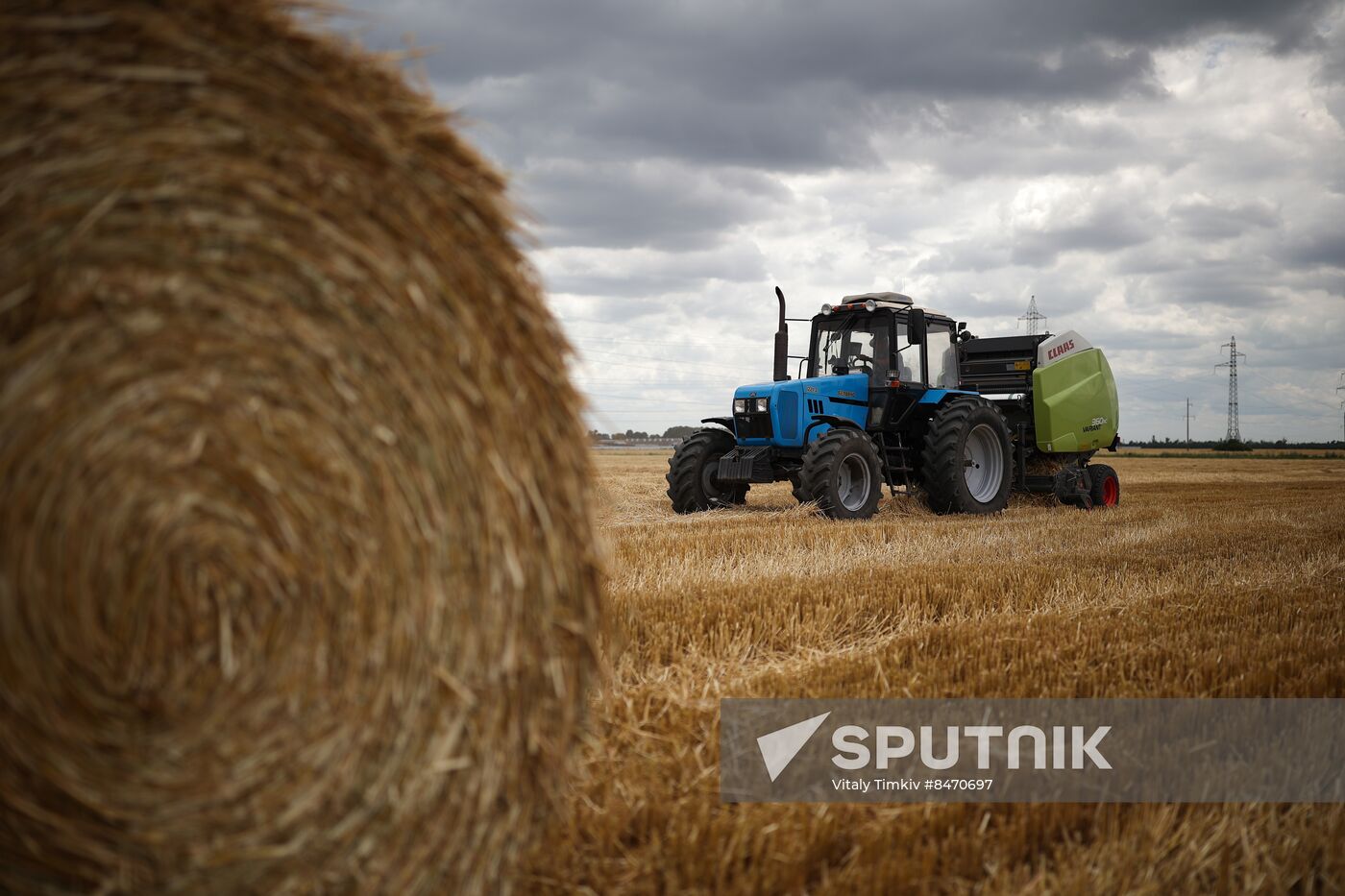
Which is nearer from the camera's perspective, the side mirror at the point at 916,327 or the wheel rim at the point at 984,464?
the side mirror at the point at 916,327

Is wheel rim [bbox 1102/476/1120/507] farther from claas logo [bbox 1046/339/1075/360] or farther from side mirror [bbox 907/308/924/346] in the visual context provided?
side mirror [bbox 907/308/924/346]

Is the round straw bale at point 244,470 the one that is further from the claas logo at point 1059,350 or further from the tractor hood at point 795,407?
the claas logo at point 1059,350

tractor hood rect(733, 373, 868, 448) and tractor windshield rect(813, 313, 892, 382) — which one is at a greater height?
tractor windshield rect(813, 313, 892, 382)

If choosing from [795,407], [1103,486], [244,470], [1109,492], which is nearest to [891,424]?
[795,407]

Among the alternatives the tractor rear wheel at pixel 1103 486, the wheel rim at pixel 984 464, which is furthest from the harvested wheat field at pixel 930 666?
the tractor rear wheel at pixel 1103 486

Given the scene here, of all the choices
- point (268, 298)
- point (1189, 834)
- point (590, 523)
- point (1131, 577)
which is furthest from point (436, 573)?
point (1131, 577)

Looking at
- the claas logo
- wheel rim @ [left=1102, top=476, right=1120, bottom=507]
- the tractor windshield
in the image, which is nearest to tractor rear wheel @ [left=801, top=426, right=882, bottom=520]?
the tractor windshield

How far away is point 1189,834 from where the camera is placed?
2627 millimetres

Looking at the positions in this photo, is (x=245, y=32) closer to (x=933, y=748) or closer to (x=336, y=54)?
(x=336, y=54)

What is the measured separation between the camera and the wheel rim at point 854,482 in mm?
9492

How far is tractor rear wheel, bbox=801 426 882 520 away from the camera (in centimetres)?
891

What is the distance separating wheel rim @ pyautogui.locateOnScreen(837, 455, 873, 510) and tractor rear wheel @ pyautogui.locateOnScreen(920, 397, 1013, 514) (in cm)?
79

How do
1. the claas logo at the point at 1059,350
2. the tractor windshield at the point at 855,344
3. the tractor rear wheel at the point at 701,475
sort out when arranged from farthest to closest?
1. the claas logo at the point at 1059,350
2. the tractor windshield at the point at 855,344
3. the tractor rear wheel at the point at 701,475

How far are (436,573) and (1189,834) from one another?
211 centimetres
